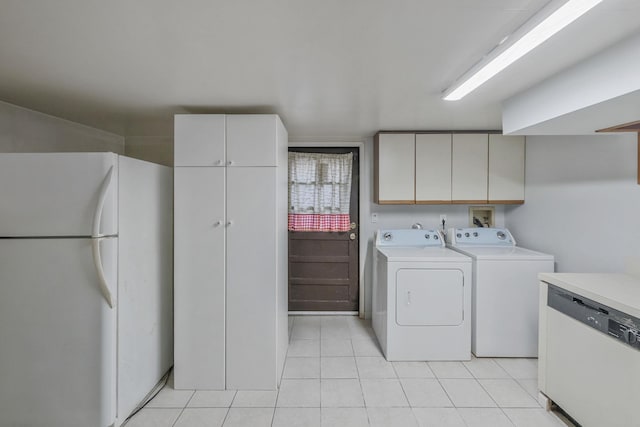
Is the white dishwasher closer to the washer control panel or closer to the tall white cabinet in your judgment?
the washer control panel

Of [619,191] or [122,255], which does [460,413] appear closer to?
[619,191]

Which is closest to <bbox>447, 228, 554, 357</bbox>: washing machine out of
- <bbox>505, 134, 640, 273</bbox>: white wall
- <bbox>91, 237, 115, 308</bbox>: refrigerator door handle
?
<bbox>505, 134, 640, 273</bbox>: white wall

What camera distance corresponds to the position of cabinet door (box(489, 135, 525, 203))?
336cm

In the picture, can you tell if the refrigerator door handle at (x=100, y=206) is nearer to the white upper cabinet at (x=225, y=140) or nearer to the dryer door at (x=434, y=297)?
the white upper cabinet at (x=225, y=140)

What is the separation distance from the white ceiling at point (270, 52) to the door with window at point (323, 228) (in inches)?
48.5

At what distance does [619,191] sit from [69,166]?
3.51 m

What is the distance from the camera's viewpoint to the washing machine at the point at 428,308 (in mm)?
2857

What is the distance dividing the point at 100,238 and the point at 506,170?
3550mm

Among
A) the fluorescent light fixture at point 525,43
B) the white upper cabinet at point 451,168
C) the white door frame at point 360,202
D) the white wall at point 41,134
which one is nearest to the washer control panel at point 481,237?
the white upper cabinet at point 451,168

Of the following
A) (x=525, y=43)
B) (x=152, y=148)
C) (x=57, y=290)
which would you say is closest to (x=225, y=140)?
(x=57, y=290)

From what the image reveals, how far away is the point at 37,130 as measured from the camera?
8.70ft

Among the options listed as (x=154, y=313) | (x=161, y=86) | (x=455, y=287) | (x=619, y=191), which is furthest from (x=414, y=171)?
(x=154, y=313)

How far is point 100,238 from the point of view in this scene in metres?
1.87

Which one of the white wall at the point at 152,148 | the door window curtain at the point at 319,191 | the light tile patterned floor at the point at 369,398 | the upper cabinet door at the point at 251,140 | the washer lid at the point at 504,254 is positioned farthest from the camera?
the door window curtain at the point at 319,191
